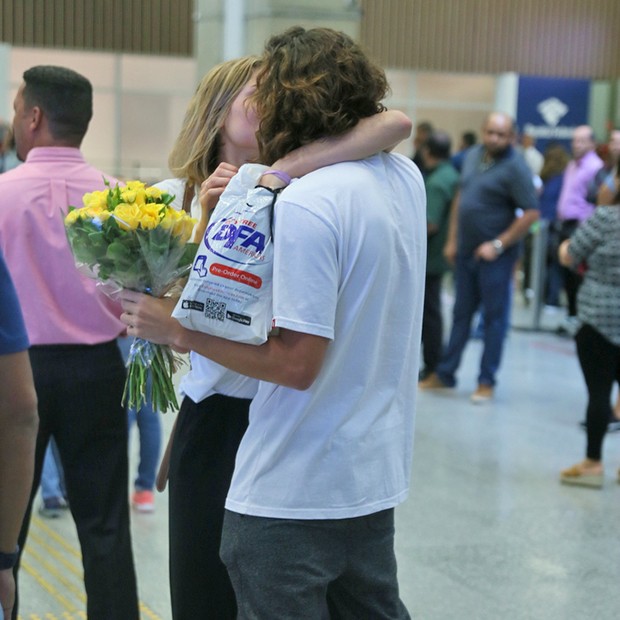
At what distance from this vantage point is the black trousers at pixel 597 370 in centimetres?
510

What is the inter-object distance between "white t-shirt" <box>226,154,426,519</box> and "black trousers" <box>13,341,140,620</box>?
120 cm

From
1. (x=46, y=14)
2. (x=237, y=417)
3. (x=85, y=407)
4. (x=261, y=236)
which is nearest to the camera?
(x=261, y=236)

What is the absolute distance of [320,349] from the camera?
1.84 m

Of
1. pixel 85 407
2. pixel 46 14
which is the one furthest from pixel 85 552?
pixel 46 14

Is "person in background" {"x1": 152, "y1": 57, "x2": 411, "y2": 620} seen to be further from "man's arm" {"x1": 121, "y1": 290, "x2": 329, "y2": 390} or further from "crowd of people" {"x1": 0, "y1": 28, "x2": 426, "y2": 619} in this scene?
"man's arm" {"x1": 121, "y1": 290, "x2": 329, "y2": 390}

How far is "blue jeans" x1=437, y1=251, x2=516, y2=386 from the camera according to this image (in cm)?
713

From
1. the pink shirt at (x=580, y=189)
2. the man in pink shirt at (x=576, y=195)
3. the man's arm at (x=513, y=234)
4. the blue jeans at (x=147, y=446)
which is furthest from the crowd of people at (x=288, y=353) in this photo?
the pink shirt at (x=580, y=189)

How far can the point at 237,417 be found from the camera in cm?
238

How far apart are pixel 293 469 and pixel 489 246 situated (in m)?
5.30

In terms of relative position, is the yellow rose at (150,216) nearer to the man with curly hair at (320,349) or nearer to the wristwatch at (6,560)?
the man with curly hair at (320,349)

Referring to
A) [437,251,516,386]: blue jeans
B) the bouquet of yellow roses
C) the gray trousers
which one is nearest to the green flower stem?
the bouquet of yellow roses

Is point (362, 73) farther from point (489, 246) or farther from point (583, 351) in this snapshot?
point (489, 246)

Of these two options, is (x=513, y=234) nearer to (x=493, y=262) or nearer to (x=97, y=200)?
(x=493, y=262)

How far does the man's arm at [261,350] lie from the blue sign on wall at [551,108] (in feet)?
52.0
